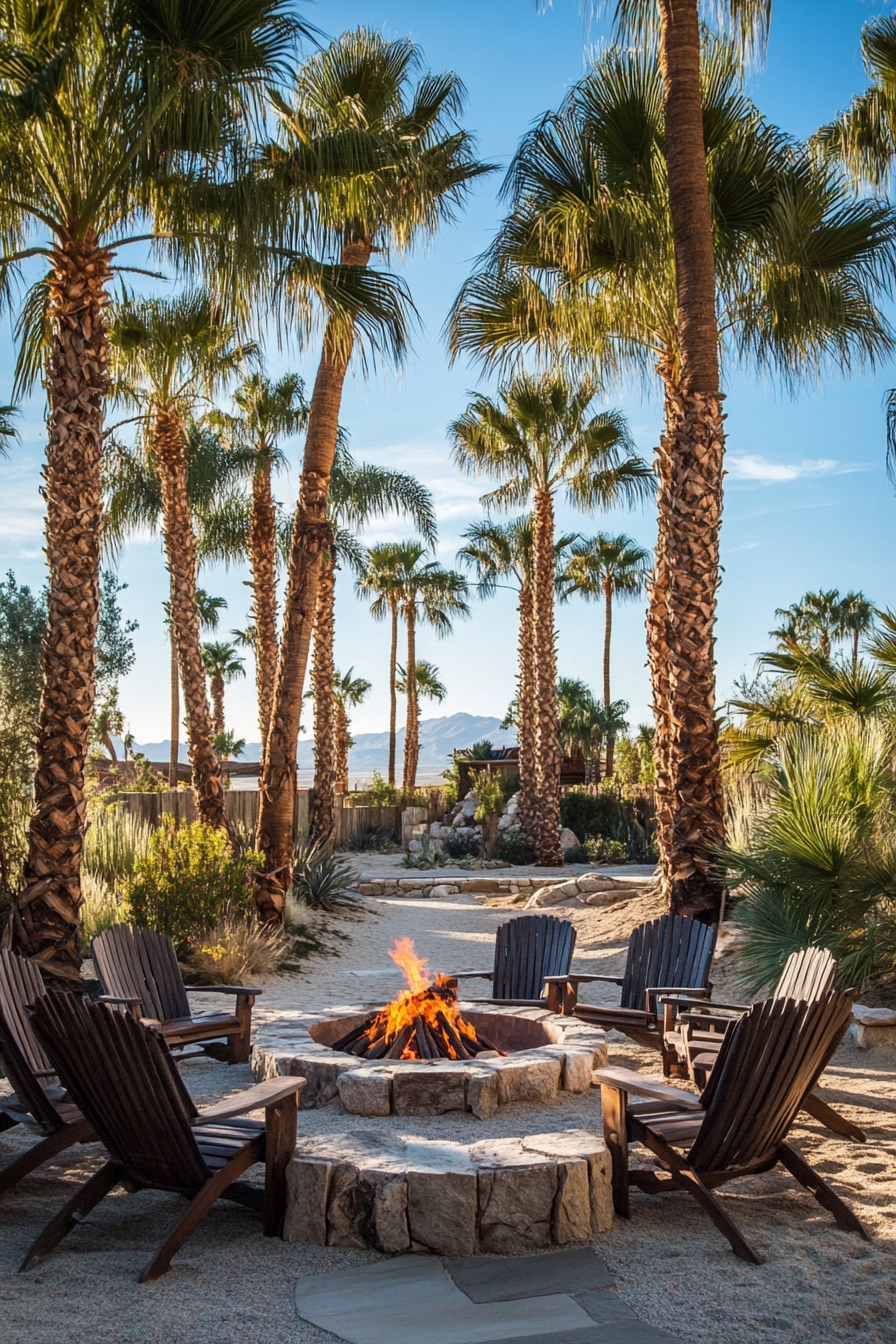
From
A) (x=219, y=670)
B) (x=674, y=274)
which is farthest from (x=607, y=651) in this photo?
(x=674, y=274)

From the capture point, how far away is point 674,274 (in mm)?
10797

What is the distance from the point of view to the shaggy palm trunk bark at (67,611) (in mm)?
8141

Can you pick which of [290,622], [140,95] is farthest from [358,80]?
[290,622]

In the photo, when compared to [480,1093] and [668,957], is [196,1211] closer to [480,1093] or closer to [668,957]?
[480,1093]

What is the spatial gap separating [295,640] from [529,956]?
5635 millimetres

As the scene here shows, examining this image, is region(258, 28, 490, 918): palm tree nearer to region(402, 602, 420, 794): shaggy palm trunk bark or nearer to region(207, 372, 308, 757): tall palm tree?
region(207, 372, 308, 757): tall palm tree

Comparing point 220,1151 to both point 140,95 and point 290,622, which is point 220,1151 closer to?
point 140,95

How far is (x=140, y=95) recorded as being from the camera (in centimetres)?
813

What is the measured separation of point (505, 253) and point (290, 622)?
4823 mm

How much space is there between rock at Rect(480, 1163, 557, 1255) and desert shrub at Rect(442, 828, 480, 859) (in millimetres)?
22168

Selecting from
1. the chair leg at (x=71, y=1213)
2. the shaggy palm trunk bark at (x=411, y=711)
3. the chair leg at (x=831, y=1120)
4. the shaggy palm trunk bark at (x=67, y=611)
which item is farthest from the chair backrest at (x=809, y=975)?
the shaggy palm trunk bark at (x=411, y=711)

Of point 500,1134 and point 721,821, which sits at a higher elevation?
point 721,821

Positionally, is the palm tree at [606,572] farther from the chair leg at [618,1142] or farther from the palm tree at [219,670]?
the chair leg at [618,1142]

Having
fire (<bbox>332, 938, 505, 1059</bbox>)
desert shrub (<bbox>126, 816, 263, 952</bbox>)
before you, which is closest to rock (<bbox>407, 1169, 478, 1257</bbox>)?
fire (<bbox>332, 938, 505, 1059</bbox>)
